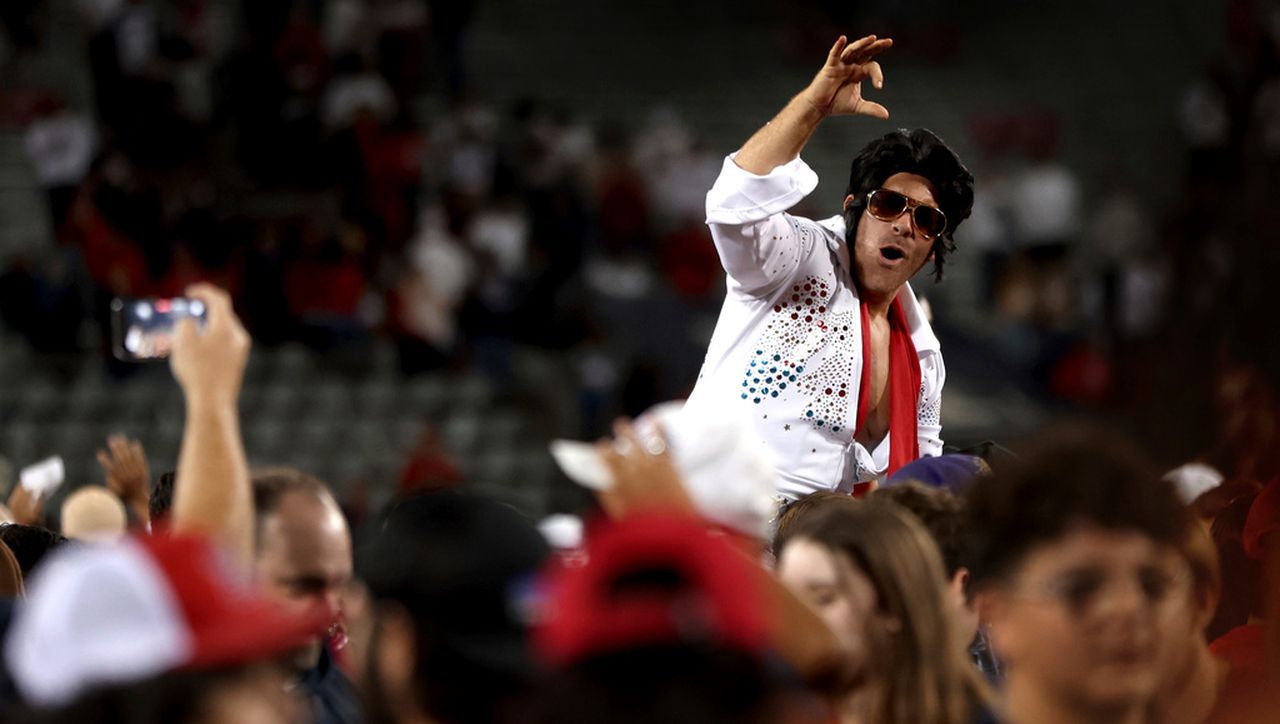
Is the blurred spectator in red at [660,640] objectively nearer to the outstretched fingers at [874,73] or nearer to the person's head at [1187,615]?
the person's head at [1187,615]

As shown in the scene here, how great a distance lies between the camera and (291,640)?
2.07 meters

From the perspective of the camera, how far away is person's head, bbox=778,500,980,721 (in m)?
2.71

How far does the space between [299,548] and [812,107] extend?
1.80 meters

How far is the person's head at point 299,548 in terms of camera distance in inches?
125

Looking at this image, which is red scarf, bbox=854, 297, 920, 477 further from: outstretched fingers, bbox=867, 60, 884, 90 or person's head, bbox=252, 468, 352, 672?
person's head, bbox=252, 468, 352, 672

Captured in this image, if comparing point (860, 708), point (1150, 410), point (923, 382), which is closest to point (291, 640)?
point (860, 708)

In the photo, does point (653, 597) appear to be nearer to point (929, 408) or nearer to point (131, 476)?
point (929, 408)

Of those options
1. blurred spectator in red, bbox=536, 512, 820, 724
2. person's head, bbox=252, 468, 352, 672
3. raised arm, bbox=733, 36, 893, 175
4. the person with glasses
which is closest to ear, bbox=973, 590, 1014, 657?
blurred spectator in red, bbox=536, 512, 820, 724

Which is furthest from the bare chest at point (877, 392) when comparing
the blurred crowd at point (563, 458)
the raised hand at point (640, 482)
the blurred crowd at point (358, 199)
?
the blurred crowd at point (358, 199)

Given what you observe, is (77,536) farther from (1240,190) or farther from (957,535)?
(1240,190)

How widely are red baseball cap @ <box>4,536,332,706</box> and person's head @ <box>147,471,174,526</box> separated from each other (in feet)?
6.86

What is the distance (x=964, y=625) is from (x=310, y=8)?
41.4 feet

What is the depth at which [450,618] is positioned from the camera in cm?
227

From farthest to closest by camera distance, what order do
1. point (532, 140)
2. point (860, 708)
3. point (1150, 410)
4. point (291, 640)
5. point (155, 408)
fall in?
1. point (532, 140)
2. point (1150, 410)
3. point (155, 408)
4. point (860, 708)
5. point (291, 640)
